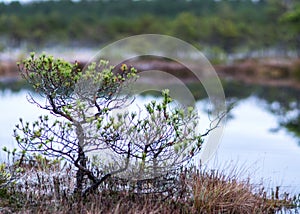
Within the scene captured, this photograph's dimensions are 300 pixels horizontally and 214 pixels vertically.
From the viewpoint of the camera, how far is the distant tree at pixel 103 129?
4863 millimetres

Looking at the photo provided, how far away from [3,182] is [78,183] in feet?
2.22

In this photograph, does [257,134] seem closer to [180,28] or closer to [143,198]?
[143,198]

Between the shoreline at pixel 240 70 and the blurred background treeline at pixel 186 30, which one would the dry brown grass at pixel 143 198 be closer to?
the shoreline at pixel 240 70

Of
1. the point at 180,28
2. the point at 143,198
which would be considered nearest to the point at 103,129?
the point at 143,198

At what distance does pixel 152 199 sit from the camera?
5.08 metres

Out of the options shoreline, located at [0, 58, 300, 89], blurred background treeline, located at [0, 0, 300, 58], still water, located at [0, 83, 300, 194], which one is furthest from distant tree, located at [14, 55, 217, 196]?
blurred background treeline, located at [0, 0, 300, 58]

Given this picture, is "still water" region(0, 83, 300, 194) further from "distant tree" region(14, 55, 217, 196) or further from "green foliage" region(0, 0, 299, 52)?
"green foliage" region(0, 0, 299, 52)

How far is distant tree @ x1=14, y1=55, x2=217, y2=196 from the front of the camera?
4.86 meters

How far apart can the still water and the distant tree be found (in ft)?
4.09

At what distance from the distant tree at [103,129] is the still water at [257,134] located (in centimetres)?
125

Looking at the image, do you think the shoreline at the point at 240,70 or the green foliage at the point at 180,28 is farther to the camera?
the green foliage at the point at 180,28

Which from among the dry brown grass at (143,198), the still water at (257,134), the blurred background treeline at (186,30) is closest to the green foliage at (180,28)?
Result: the blurred background treeline at (186,30)

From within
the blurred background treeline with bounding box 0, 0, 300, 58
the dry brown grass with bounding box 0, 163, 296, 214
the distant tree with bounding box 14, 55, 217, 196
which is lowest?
the dry brown grass with bounding box 0, 163, 296, 214

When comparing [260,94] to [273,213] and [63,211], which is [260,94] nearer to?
[273,213]
